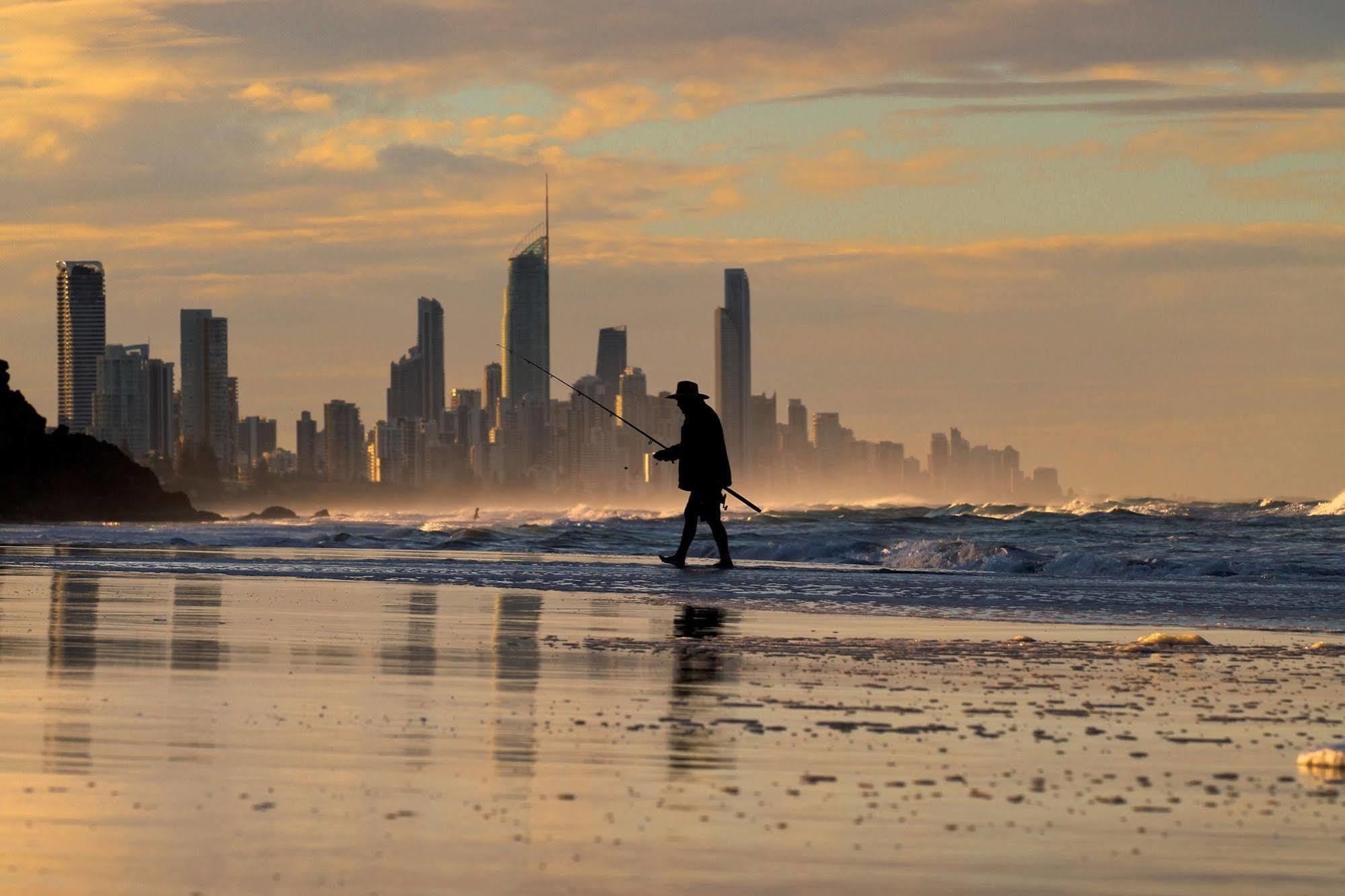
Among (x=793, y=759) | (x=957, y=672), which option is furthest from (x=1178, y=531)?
A: (x=793, y=759)

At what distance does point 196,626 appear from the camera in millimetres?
11984

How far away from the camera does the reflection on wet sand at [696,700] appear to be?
6168 mm

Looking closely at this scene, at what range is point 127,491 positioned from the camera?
3782 inches

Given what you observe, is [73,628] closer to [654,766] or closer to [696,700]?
[696,700]

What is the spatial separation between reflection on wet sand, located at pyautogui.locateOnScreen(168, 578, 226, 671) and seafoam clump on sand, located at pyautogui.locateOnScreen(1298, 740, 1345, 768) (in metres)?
5.59

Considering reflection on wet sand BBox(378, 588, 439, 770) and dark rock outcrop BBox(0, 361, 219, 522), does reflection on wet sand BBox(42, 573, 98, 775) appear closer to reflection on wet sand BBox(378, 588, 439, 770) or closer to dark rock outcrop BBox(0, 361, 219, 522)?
reflection on wet sand BBox(378, 588, 439, 770)

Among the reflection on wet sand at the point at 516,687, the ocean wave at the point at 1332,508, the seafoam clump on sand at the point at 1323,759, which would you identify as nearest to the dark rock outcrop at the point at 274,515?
the ocean wave at the point at 1332,508

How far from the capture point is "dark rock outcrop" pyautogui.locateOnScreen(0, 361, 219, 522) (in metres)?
87.9

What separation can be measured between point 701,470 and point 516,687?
13.6m

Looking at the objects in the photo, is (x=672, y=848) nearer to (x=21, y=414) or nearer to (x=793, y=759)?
(x=793, y=759)

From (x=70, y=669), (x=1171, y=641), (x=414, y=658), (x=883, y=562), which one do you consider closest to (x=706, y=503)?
(x=883, y=562)

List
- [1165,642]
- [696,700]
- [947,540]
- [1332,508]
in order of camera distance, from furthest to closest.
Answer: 1. [1332,508]
2. [947,540]
3. [1165,642]
4. [696,700]

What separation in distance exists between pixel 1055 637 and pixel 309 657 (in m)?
5.45

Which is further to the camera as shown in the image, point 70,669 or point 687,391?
point 687,391
